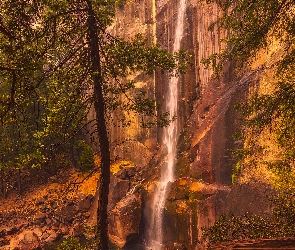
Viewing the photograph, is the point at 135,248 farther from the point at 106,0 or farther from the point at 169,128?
the point at 106,0

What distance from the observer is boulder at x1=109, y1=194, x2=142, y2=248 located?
1662cm

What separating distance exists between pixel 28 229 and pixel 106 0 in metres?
17.5

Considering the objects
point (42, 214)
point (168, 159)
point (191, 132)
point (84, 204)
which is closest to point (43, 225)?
point (42, 214)

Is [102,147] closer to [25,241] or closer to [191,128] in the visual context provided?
[191,128]

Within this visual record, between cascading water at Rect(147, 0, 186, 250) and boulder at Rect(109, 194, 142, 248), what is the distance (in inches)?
39.2

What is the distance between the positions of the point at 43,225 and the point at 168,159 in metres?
10.1

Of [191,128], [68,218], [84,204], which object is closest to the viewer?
[191,128]

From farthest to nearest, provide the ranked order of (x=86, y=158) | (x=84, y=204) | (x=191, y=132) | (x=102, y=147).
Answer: (x=86, y=158), (x=84, y=204), (x=191, y=132), (x=102, y=147)

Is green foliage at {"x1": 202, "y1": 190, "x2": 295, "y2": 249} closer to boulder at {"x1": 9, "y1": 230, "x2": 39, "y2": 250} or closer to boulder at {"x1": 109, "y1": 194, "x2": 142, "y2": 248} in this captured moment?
boulder at {"x1": 109, "y1": 194, "x2": 142, "y2": 248}

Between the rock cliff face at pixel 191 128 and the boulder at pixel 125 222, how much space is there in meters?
0.62

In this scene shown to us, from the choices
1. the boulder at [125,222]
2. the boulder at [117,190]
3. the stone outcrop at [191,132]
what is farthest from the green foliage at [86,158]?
the boulder at [125,222]

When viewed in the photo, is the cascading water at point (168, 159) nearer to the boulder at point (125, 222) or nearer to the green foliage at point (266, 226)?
the boulder at point (125, 222)

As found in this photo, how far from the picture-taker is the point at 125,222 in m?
16.7

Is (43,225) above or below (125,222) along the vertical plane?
below
